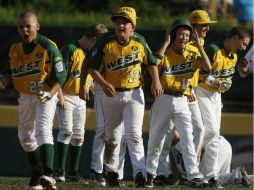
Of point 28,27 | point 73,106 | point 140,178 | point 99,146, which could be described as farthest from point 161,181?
point 28,27

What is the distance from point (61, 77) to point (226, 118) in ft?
14.2

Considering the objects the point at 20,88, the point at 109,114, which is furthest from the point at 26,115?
the point at 109,114

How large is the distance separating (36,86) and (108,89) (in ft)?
2.70

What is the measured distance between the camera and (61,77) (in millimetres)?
11047

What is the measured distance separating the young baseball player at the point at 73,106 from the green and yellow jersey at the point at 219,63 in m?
1.48

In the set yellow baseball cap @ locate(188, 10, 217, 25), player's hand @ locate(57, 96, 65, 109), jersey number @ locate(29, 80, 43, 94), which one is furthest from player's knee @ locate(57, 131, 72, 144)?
yellow baseball cap @ locate(188, 10, 217, 25)

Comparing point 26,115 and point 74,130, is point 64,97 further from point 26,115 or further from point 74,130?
point 26,115

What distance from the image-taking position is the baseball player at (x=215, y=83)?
40.8 ft

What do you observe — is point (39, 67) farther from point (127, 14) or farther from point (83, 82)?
point (127, 14)

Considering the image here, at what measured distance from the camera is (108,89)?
11227 millimetres

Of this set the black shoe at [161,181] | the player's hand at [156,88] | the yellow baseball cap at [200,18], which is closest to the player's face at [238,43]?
the yellow baseball cap at [200,18]

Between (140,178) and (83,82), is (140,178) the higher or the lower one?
the lower one

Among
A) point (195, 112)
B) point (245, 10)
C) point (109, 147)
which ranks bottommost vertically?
point (109, 147)

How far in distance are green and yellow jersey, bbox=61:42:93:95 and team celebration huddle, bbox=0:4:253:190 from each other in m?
0.01
